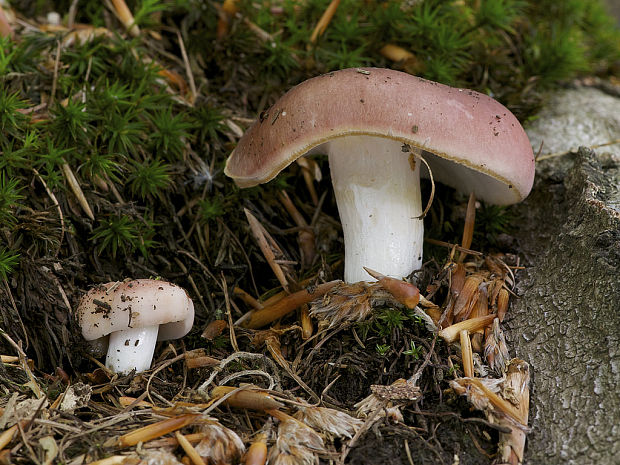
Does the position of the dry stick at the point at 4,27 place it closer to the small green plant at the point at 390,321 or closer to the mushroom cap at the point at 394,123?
the mushroom cap at the point at 394,123

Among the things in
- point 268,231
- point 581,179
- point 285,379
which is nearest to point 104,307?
point 285,379

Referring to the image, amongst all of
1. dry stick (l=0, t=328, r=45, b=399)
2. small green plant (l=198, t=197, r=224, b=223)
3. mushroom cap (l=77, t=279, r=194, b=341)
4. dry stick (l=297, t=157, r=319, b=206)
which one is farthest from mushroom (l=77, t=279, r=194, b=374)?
dry stick (l=297, t=157, r=319, b=206)

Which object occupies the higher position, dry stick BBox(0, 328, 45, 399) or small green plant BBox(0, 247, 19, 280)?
small green plant BBox(0, 247, 19, 280)

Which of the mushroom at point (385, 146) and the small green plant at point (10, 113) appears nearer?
the mushroom at point (385, 146)

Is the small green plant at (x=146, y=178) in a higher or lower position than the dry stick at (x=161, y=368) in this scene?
higher

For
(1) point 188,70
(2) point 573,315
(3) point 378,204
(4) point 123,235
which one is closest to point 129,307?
(4) point 123,235

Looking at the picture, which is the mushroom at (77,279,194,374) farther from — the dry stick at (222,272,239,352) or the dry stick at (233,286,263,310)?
the dry stick at (233,286,263,310)

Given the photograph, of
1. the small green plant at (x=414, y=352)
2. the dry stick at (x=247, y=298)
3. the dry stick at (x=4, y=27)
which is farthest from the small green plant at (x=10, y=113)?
the small green plant at (x=414, y=352)

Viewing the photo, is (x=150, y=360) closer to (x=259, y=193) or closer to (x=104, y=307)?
(x=104, y=307)
